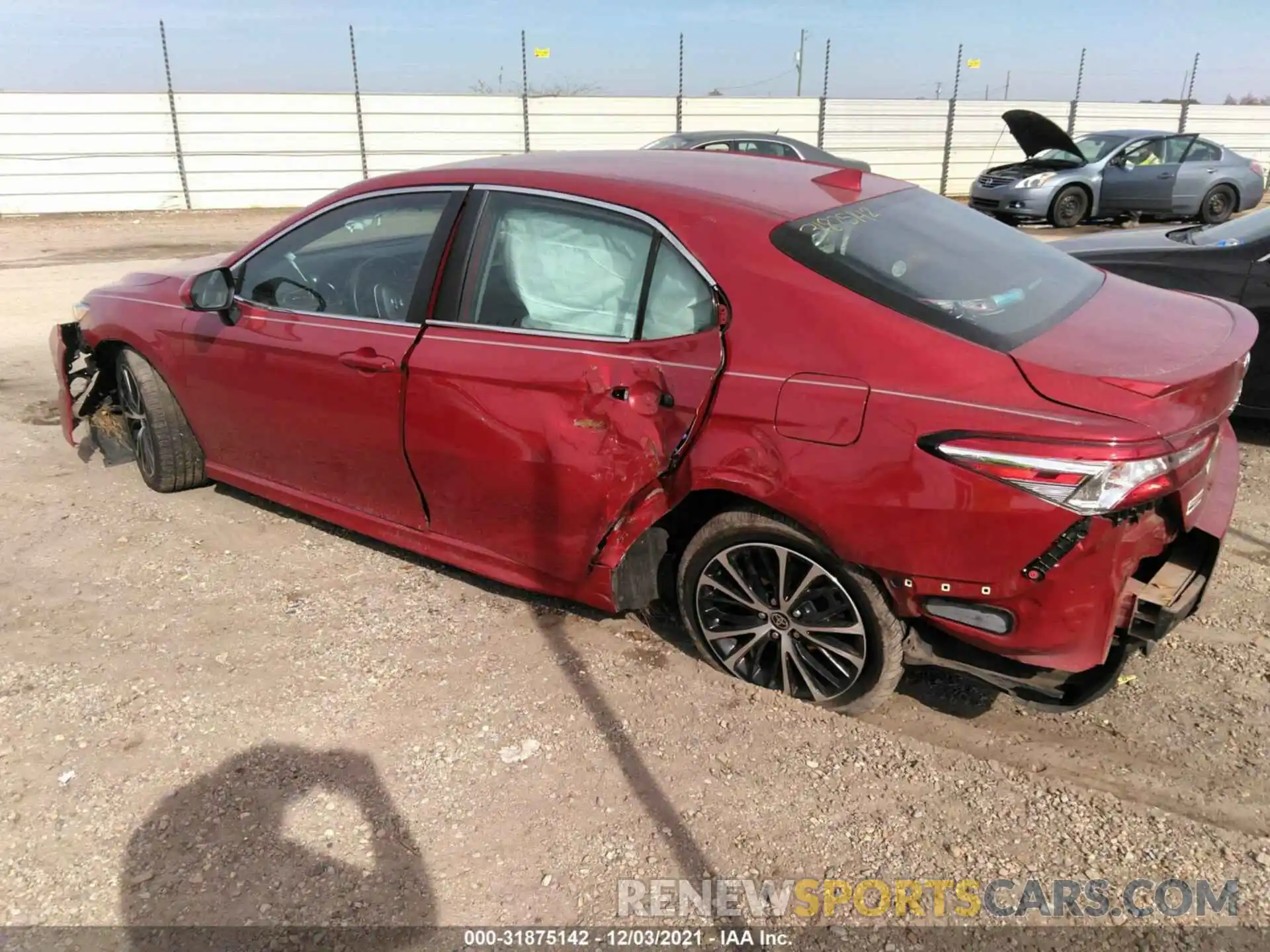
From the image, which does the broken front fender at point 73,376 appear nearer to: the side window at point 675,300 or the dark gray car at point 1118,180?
the side window at point 675,300

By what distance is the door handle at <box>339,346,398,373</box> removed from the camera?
3363 millimetres

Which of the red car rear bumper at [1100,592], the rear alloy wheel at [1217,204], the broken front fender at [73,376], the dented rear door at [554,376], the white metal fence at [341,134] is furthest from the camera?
the white metal fence at [341,134]

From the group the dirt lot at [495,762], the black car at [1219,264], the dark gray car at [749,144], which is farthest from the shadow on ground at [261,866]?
the dark gray car at [749,144]

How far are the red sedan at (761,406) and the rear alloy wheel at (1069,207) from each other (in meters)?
12.5

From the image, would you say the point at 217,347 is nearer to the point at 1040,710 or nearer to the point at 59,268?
the point at 1040,710

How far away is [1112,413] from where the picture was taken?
2.27 metres

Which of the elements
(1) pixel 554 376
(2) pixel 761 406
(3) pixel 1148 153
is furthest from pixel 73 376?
(3) pixel 1148 153

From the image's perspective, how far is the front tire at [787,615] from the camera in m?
2.73

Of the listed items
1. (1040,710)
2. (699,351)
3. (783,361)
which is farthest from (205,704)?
(1040,710)

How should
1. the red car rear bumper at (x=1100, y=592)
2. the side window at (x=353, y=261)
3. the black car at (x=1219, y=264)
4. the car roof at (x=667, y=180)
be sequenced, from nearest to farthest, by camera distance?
the red car rear bumper at (x=1100, y=592) → the car roof at (x=667, y=180) → the side window at (x=353, y=261) → the black car at (x=1219, y=264)

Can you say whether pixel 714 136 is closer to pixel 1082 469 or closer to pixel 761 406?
pixel 761 406

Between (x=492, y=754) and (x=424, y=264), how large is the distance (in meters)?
1.76

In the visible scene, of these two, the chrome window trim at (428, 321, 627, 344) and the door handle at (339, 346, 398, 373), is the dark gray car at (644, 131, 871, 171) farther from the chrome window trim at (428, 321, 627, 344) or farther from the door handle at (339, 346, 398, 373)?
the chrome window trim at (428, 321, 627, 344)

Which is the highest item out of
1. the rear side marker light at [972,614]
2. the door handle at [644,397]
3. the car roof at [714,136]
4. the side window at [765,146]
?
the car roof at [714,136]
